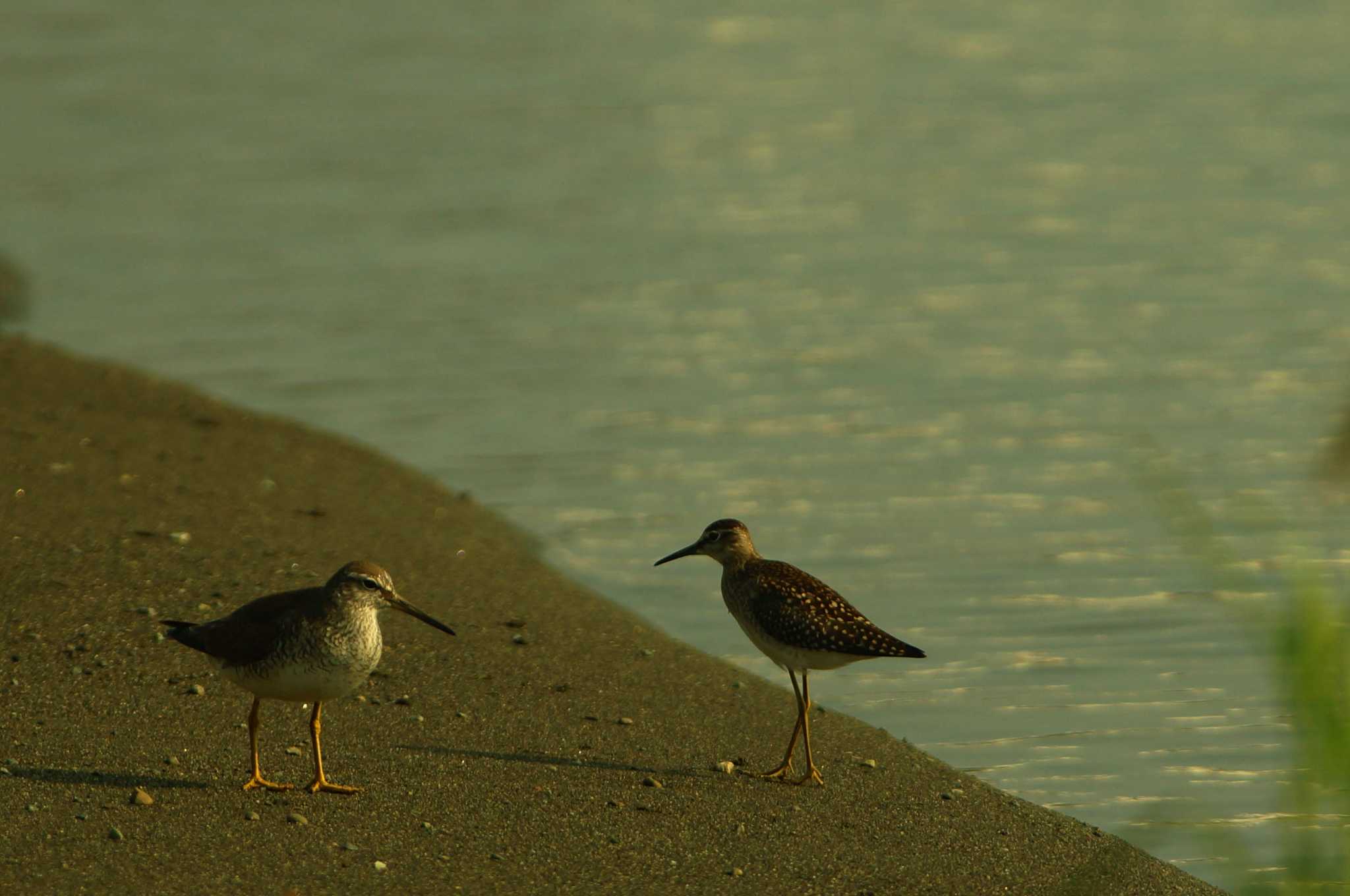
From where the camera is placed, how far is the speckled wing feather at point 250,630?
23.6 feet

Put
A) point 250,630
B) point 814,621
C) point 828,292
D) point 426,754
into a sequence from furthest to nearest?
point 828,292 → point 814,621 → point 426,754 → point 250,630

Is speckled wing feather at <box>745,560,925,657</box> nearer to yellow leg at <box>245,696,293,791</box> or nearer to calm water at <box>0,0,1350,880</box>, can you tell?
calm water at <box>0,0,1350,880</box>

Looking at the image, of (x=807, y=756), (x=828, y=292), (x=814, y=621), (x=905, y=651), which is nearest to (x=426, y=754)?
(x=807, y=756)

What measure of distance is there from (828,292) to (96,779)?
35.8 feet

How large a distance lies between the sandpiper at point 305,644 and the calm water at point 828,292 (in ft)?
7.81

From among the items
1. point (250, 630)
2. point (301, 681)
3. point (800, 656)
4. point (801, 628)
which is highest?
point (801, 628)

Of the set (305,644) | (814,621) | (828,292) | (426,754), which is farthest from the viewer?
(828,292)

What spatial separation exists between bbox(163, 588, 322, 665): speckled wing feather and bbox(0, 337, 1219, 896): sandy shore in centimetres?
50

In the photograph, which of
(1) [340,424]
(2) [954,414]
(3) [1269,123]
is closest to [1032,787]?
(2) [954,414]

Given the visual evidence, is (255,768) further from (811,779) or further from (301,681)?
(811,779)

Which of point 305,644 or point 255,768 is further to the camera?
point 255,768

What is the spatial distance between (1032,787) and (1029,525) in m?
3.70

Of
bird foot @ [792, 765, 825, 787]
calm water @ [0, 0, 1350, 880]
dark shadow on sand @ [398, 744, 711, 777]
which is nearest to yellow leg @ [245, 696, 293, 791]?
dark shadow on sand @ [398, 744, 711, 777]

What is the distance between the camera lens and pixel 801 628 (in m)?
8.01
